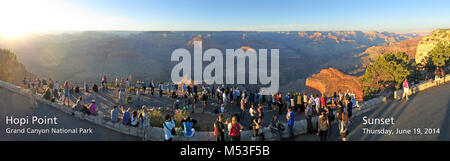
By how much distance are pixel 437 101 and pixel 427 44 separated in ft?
96.3

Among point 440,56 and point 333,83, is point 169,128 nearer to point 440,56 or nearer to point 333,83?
point 440,56

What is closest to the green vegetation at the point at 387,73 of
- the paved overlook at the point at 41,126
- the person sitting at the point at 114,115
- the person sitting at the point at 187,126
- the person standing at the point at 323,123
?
the person standing at the point at 323,123

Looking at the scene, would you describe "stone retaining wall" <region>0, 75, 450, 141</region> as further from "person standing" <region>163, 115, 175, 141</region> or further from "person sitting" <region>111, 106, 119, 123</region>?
"person standing" <region>163, 115, 175, 141</region>

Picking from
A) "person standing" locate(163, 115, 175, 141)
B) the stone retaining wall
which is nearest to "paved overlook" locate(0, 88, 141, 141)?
the stone retaining wall

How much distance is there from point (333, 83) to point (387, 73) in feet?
42.1

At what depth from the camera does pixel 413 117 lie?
8938mm

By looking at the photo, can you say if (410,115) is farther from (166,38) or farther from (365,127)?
(166,38)

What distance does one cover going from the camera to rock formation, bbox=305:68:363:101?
3013 centimetres

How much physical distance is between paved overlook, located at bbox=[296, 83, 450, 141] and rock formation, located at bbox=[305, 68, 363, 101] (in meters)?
17.9

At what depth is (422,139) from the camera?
689 centimetres

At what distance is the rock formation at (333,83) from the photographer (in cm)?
3013

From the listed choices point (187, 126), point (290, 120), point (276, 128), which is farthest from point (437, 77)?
point (187, 126)

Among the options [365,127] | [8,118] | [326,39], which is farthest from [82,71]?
[326,39]

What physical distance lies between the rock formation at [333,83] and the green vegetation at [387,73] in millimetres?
6230
